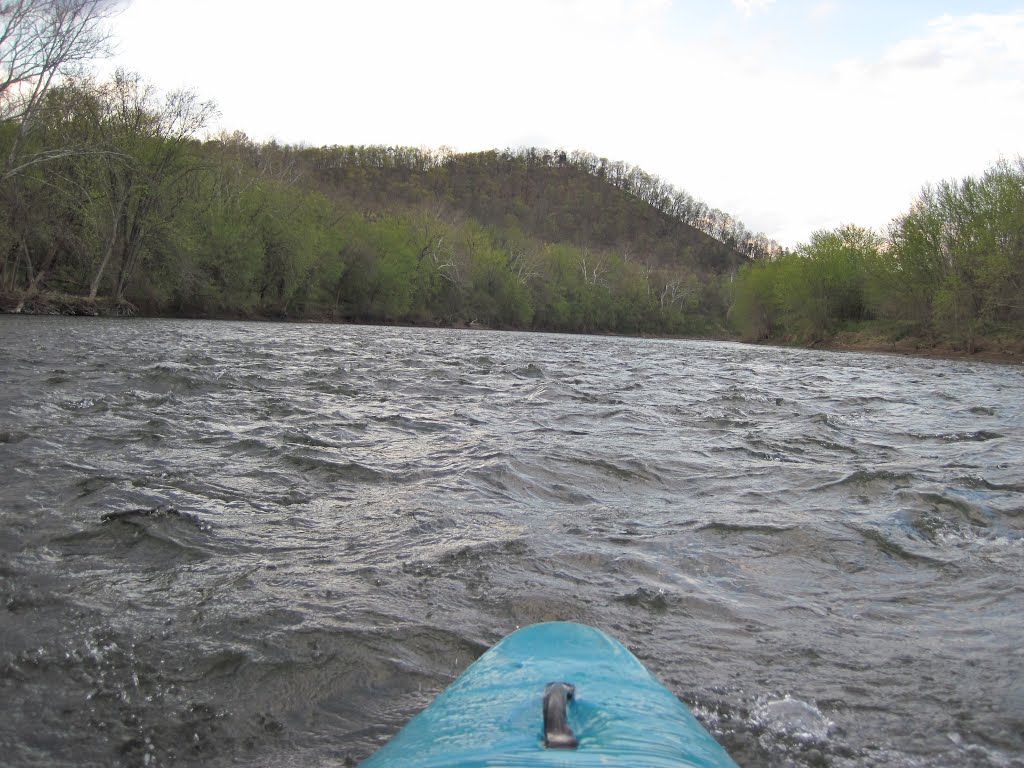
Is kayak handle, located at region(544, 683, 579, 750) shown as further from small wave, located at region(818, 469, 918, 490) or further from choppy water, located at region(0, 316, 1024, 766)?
small wave, located at region(818, 469, 918, 490)

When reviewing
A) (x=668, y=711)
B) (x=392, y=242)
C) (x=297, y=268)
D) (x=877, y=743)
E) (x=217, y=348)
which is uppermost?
(x=392, y=242)

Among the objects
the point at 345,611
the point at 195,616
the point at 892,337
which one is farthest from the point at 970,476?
the point at 892,337

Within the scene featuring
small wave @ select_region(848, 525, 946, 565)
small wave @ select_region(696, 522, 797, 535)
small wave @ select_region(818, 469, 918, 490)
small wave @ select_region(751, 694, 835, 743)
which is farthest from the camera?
small wave @ select_region(818, 469, 918, 490)

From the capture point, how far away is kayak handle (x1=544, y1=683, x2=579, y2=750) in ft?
4.70

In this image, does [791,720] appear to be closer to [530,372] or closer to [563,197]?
[530,372]

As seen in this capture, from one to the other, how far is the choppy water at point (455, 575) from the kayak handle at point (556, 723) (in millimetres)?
838

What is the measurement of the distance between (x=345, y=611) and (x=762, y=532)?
103 inches

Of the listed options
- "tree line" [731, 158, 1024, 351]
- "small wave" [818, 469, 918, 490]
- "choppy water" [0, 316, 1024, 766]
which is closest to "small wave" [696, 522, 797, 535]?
"choppy water" [0, 316, 1024, 766]

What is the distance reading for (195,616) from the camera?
2.87 m

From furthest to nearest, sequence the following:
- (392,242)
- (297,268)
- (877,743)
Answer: (392,242) → (297,268) → (877,743)

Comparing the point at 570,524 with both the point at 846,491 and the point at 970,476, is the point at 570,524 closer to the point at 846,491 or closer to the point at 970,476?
the point at 846,491

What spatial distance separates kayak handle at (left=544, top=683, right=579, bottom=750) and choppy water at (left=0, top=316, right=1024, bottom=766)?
2.75 ft

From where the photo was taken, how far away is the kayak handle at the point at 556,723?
1.43 meters

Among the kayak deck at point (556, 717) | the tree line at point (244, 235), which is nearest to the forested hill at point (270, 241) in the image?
the tree line at point (244, 235)
